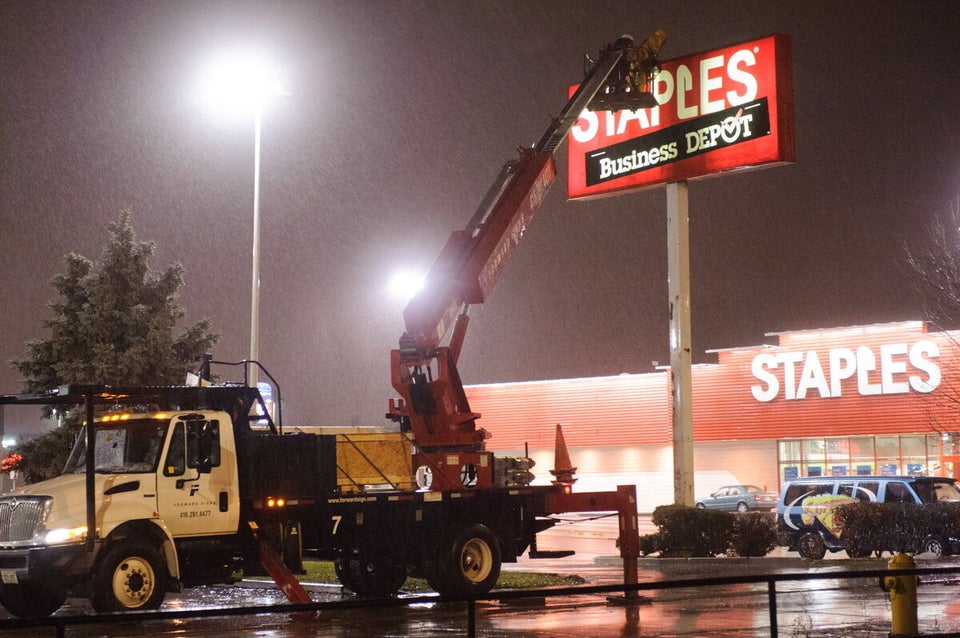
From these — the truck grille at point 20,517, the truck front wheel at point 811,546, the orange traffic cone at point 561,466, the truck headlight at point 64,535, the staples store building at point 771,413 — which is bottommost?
the truck front wheel at point 811,546

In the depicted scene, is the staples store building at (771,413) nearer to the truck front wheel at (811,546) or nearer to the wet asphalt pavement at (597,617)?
the truck front wheel at (811,546)

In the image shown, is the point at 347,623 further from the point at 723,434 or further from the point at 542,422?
the point at 542,422

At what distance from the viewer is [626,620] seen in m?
14.3

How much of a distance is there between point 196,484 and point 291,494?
4.13 feet

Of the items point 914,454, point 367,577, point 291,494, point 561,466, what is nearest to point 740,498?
point 914,454

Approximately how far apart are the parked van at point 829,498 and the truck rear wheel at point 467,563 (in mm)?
10671

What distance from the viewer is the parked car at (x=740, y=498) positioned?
44.2 m

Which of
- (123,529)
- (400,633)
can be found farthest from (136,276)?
(400,633)

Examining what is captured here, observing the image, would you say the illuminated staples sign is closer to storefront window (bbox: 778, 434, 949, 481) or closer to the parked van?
the parked van

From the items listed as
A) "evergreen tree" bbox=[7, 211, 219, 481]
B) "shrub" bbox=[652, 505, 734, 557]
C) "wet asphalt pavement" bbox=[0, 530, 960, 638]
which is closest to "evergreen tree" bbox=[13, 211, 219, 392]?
"evergreen tree" bbox=[7, 211, 219, 481]

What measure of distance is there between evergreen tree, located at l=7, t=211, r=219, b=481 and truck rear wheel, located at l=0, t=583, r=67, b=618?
1267 centimetres

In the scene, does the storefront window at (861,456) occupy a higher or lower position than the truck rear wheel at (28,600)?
higher

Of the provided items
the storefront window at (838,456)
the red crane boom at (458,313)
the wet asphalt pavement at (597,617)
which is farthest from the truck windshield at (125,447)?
the storefront window at (838,456)

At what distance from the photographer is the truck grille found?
1497 centimetres
